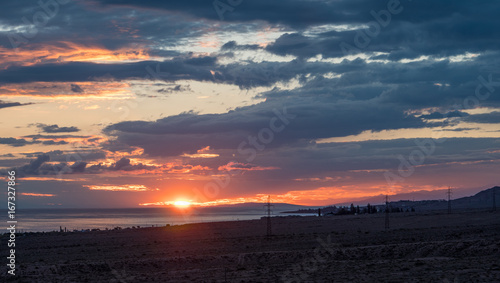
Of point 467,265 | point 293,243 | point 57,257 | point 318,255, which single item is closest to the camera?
point 467,265

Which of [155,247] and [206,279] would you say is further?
[155,247]

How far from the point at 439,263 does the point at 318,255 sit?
1226 cm

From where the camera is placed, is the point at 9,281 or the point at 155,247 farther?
the point at 155,247

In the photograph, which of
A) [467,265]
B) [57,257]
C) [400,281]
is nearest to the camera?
[400,281]

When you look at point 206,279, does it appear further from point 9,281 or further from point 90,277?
point 9,281

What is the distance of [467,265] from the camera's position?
34375 millimetres

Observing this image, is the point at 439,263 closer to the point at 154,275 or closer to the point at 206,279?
the point at 206,279

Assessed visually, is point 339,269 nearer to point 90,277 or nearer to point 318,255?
point 318,255

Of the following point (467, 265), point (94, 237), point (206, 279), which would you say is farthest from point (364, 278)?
point (94, 237)

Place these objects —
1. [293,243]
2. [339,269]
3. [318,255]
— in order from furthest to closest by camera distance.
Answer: [293,243] < [318,255] < [339,269]

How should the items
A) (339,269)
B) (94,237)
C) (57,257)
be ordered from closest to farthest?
(339,269) → (57,257) → (94,237)

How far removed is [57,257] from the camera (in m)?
52.8

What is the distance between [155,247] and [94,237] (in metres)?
21.4

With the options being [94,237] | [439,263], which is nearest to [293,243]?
[439,263]
